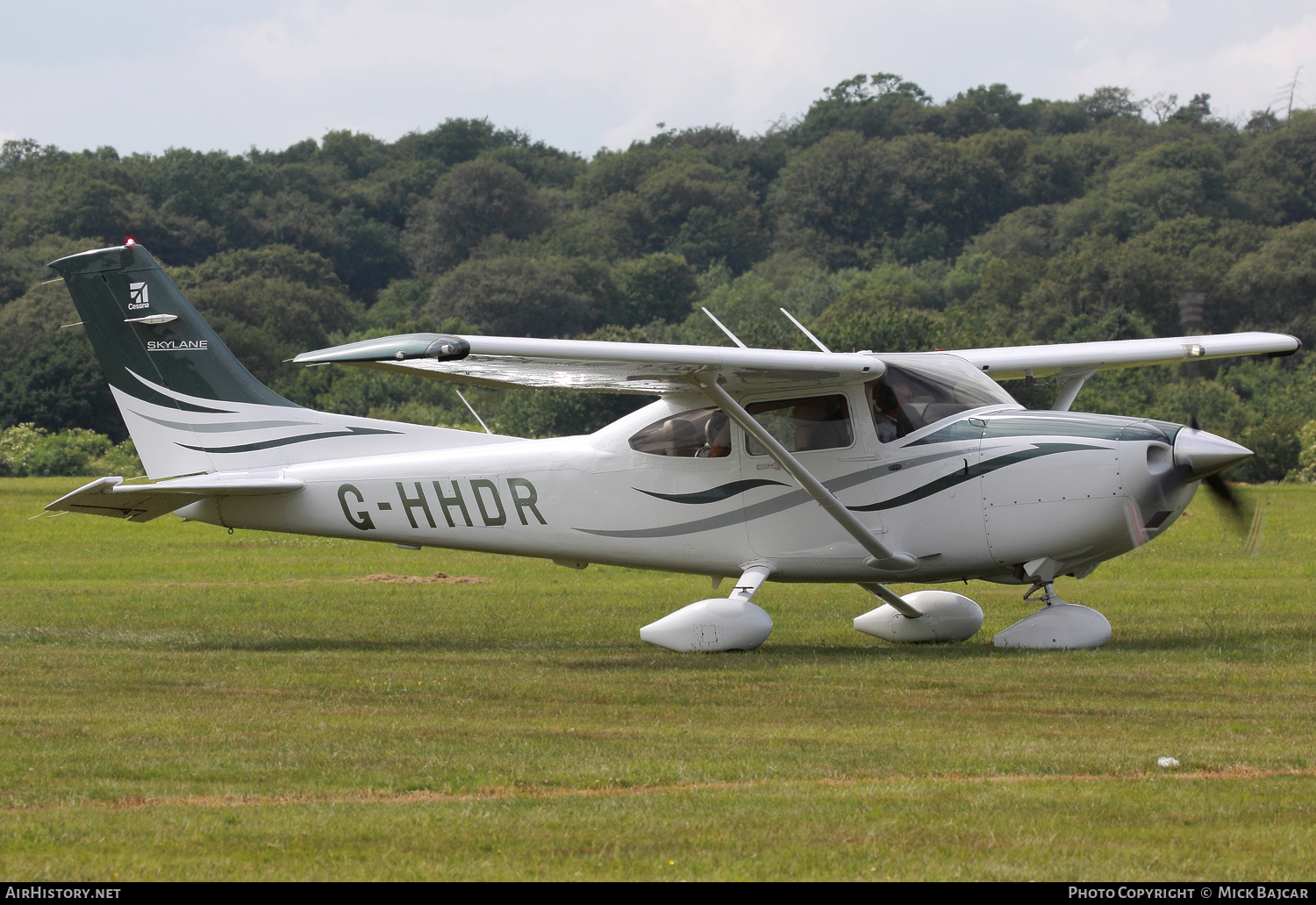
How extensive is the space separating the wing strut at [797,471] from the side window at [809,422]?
29cm

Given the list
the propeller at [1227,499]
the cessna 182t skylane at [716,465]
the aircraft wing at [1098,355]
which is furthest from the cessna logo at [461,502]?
the propeller at [1227,499]

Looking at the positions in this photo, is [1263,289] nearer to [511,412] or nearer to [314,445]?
[511,412]

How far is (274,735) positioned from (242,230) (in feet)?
392

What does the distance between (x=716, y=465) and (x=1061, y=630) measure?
126 inches

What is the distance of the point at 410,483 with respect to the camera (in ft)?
46.3

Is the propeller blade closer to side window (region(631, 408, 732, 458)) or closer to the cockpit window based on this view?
the cockpit window

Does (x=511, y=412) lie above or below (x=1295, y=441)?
above

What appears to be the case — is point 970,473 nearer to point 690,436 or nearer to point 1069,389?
point 690,436

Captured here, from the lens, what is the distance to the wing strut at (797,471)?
12117 mm

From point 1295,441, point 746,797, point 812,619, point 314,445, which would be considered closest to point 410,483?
point 314,445

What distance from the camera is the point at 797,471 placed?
1226 centimetres

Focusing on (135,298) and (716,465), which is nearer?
(716,465)

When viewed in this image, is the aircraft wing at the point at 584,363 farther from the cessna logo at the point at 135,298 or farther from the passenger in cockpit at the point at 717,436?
the cessna logo at the point at 135,298

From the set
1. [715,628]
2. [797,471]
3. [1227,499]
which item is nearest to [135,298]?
[715,628]
